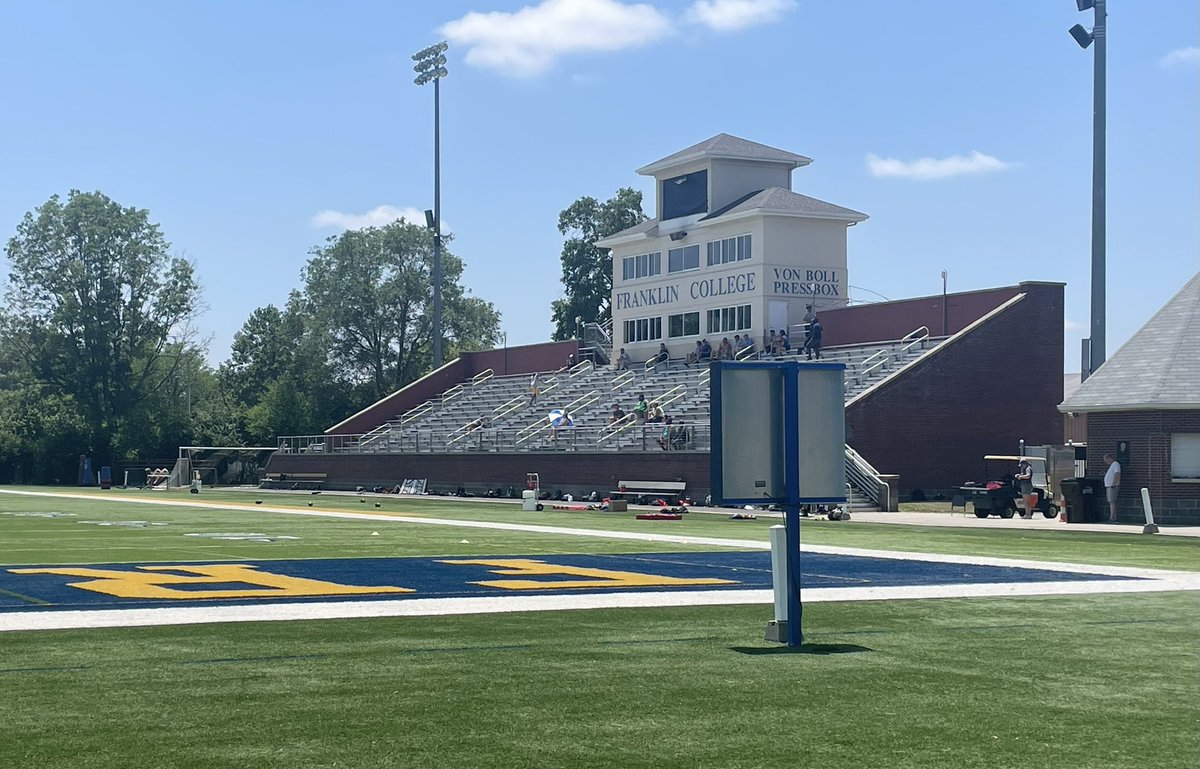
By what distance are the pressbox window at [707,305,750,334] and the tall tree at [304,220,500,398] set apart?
41137 mm

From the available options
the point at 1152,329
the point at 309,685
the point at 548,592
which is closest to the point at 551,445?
the point at 1152,329

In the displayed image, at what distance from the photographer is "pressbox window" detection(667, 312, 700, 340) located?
6338 centimetres

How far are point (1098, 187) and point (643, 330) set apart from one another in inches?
1079

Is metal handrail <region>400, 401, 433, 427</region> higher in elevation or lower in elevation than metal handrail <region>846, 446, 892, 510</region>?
higher

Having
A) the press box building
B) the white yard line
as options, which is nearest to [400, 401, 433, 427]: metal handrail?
the press box building

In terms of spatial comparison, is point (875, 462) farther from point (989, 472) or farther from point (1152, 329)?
point (1152, 329)

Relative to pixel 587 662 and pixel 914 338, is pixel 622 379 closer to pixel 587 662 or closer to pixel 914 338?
pixel 914 338

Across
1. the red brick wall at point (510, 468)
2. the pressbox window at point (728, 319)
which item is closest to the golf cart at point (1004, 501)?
the red brick wall at point (510, 468)

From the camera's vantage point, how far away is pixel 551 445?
56.2 metres

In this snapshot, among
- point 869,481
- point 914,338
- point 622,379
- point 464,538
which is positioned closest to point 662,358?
point 622,379

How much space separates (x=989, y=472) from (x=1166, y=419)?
1457 centimetres

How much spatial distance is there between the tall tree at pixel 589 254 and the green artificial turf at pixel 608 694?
302 feet

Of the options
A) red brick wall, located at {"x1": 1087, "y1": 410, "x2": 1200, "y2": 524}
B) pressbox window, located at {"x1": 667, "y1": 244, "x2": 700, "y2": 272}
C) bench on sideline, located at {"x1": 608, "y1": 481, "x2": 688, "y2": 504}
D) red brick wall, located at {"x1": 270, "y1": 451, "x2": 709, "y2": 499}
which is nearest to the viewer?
red brick wall, located at {"x1": 1087, "y1": 410, "x2": 1200, "y2": 524}

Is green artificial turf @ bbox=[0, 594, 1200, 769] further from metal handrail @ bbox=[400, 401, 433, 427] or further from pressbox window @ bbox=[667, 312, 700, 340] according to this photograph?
metal handrail @ bbox=[400, 401, 433, 427]
